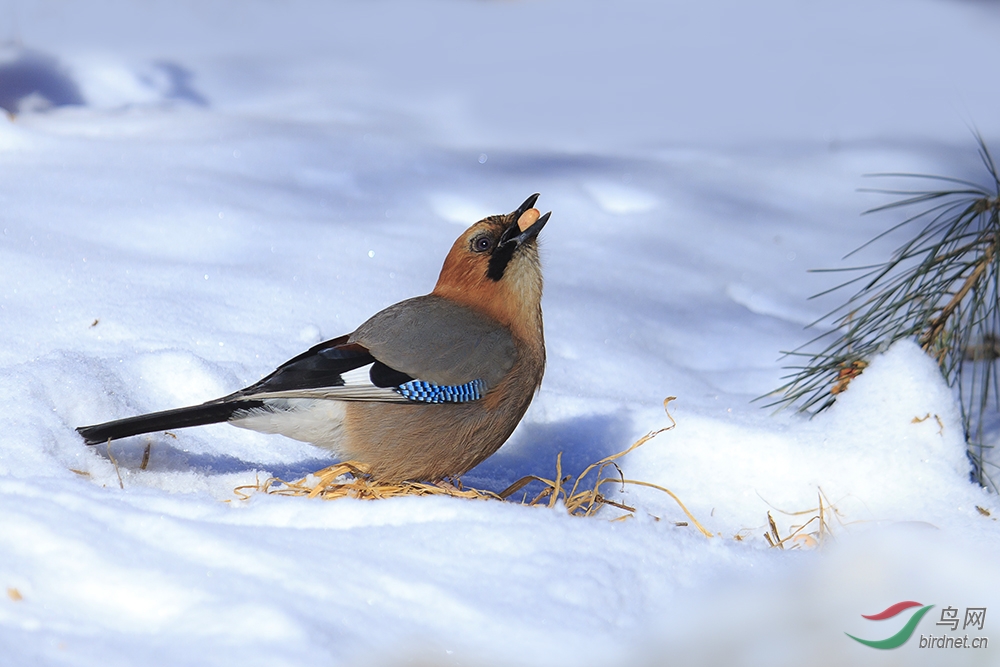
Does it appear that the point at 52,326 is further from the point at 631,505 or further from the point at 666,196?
the point at 666,196

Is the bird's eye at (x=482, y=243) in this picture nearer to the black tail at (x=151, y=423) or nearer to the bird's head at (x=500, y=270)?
the bird's head at (x=500, y=270)

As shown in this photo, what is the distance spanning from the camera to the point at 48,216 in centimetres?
410

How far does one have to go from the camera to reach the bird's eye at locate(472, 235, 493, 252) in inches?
123

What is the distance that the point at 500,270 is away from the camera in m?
3.12

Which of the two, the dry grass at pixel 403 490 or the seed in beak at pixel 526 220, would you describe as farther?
the seed in beak at pixel 526 220

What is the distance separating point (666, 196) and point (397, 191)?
1.69m

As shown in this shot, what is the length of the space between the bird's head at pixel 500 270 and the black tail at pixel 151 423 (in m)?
0.86

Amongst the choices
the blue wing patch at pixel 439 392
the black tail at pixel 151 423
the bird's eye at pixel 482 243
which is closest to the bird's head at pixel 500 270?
the bird's eye at pixel 482 243

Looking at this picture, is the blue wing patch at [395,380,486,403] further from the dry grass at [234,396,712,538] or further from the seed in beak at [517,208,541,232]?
the seed in beak at [517,208,541,232]

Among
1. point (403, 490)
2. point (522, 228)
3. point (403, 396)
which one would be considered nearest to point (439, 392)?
point (403, 396)

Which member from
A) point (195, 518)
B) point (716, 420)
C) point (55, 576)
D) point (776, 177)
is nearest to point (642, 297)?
point (716, 420)

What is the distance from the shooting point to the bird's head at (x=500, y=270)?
311 cm

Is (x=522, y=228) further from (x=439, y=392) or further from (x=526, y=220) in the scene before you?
(x=439, y=392)

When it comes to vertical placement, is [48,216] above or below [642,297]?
above
